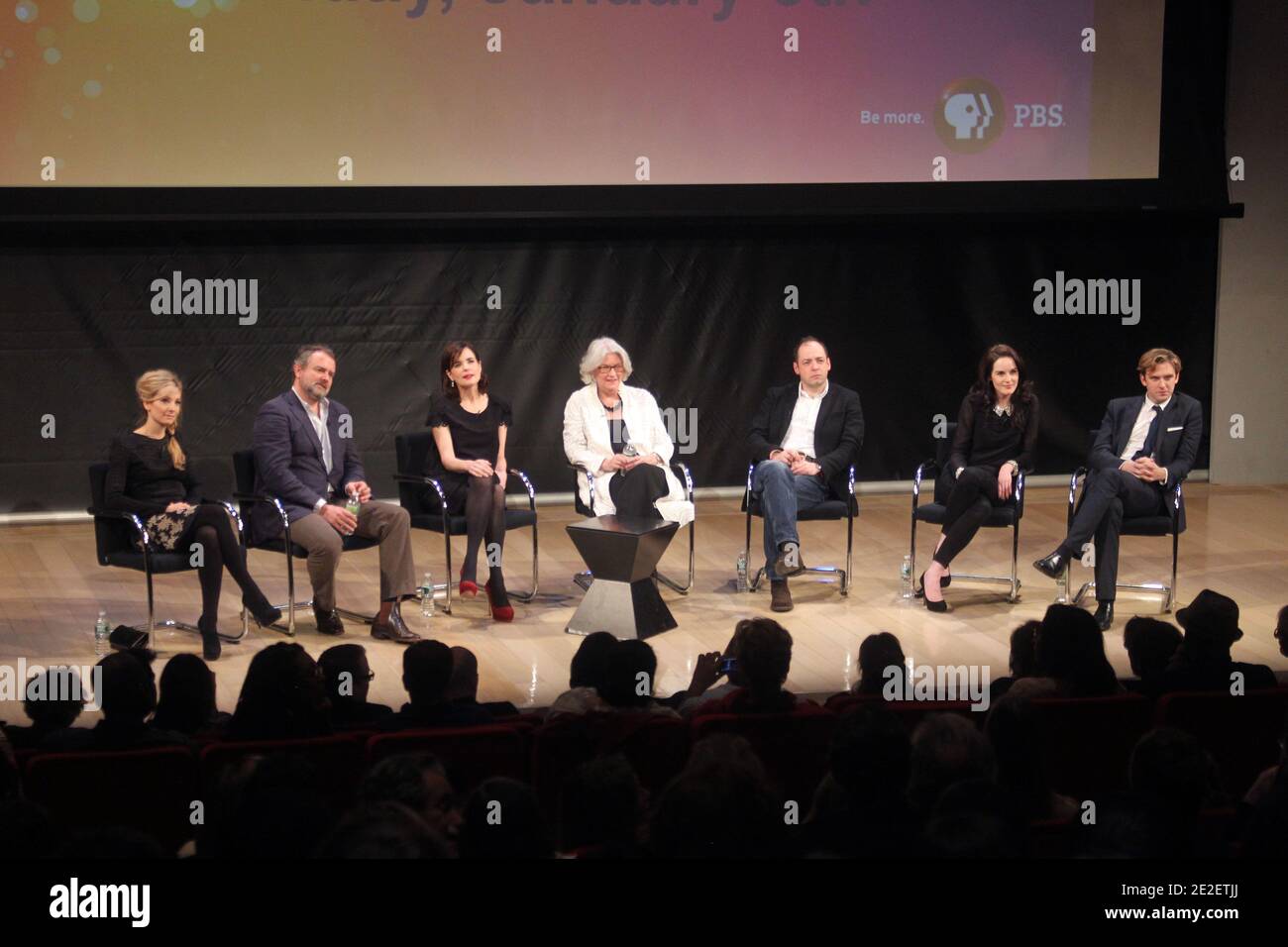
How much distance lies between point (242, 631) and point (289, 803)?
11.0 feet

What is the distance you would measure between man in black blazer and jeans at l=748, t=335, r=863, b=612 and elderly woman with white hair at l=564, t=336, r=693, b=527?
344mm

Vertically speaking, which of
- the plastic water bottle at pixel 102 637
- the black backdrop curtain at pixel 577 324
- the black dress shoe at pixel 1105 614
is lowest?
the plastic water bottle at pixel 102 637

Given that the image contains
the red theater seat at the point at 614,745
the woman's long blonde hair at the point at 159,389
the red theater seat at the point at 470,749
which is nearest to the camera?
the red theater seat at the point at 470,749

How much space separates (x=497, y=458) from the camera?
5977 millimetres

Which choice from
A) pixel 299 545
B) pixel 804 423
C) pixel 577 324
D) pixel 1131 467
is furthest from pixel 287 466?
pixel 1131 467

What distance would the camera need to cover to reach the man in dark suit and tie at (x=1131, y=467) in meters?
5.68

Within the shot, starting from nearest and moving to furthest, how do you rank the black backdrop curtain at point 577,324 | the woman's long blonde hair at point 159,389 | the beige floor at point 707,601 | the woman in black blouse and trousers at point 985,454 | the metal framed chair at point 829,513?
the beige floor at point 707,601 < the woman's long blonde hair at point 159,389 < the woman in black blouse and trousers at point 985,454 < the metal framed chair at point 829,513 < the black backdrop curtain at point 577,324

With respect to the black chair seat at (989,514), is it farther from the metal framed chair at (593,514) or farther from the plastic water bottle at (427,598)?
the plastic water bottle at (427,598)

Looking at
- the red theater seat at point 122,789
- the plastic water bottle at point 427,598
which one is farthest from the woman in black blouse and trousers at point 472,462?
the red theater seat at point 122,789

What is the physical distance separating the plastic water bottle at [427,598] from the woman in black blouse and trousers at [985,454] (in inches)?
73.9

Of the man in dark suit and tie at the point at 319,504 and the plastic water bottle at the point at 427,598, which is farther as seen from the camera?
the plastic water bottle at the point at 427,598

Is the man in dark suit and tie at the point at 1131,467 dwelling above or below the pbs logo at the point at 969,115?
below

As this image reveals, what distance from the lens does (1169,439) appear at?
19.1 feet
